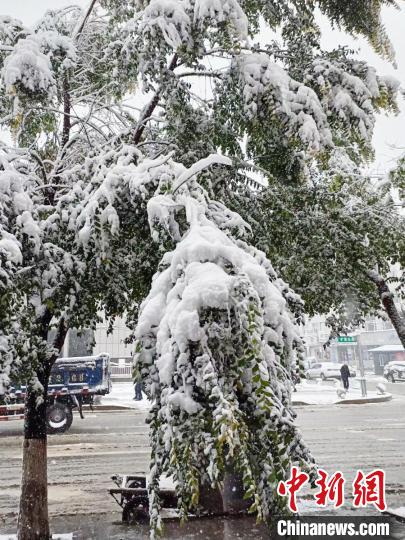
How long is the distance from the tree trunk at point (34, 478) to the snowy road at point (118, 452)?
199cm

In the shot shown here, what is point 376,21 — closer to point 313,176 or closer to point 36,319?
point 313,176

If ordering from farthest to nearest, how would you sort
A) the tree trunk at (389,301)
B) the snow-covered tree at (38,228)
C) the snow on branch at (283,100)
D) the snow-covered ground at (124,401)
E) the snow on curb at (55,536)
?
the snow-covered ground at (124,401) → the tree trunk at (389,301) → the snow on curb at (55,536) → the snow on branch at (283,100) → the snow-covered tree at (38,228)

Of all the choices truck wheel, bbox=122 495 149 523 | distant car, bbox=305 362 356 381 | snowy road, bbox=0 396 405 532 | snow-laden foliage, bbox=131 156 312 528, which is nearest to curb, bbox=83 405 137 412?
snowy road, bbox=0 396 405 532

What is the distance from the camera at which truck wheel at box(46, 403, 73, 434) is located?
14.5 m

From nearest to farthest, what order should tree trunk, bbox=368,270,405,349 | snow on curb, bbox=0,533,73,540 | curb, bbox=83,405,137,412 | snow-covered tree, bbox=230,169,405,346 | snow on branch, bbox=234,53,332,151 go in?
1. snow on branch, bbox=234,53,332,151
2. snow-covered tree, bbox=230,169,405,346
3. snow on curb, bbox=0,533,73,540
4. tree trunk, bbox=368,270,405,349
5. curb, bbox=83,405,137,412

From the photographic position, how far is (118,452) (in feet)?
37.0

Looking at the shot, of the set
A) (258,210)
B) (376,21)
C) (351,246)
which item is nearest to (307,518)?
(351,246)

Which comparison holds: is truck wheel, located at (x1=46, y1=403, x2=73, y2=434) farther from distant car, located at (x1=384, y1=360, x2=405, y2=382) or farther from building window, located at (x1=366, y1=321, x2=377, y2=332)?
building window, located at (x1=366, y1=321, x2=377, y2=332)

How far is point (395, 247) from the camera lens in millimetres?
5969

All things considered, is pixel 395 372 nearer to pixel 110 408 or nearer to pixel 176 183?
pixel 110 408

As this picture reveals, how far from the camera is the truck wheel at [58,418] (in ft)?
47.5

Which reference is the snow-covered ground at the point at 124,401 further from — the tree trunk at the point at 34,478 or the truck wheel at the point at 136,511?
the tree trunk at the point at 34,478

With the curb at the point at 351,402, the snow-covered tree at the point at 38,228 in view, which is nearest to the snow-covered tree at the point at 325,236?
the snow-covered tree at the point at 38,228

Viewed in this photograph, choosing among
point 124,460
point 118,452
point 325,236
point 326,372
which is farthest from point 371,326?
point 325,236
